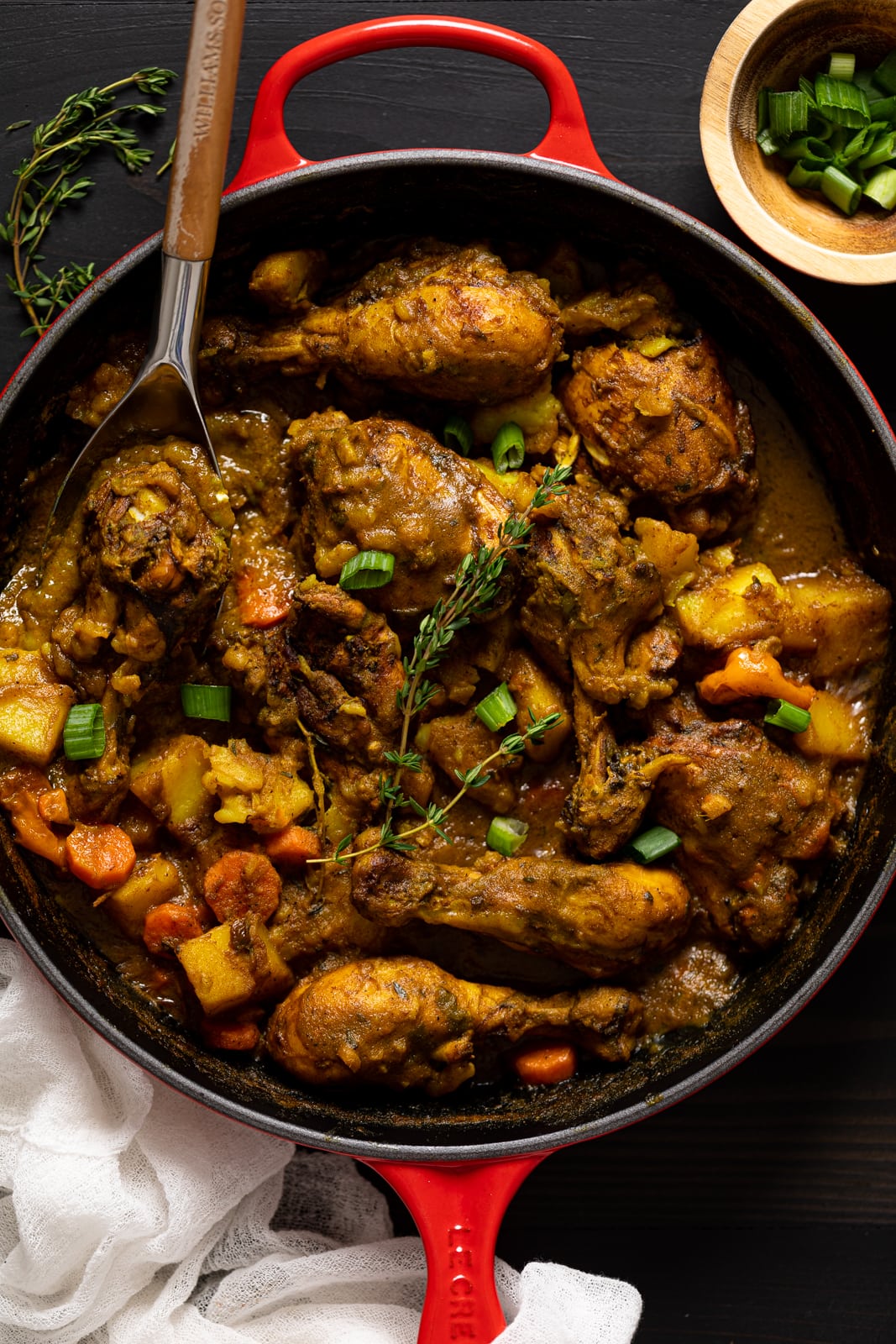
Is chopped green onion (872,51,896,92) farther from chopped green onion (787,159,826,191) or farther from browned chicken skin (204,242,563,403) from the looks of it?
browned chicken skin (204,242,563,403)

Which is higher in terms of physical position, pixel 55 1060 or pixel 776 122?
pixel 776 122

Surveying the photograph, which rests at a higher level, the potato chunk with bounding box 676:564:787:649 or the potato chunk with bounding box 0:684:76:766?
the potato chunk with bounding box 676:564:787:649

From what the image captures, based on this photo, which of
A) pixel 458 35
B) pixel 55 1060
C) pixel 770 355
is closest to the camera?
pixel 458 35

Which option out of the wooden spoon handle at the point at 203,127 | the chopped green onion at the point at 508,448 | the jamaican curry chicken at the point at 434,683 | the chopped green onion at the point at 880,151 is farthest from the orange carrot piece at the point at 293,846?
the chopped green onion at the point at 880,151

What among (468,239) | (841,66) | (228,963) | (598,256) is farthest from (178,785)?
(841,66)

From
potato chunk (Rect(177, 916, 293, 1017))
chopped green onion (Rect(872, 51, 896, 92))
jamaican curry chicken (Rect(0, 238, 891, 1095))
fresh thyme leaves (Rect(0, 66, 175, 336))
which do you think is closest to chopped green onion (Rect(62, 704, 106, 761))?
jamaican curry chicken (Rect(0, 238, 891, 1095))

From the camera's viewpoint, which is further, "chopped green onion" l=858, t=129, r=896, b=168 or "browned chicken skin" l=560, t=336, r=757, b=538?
"chopped green onion" l=858, t=129, r=896, b=168

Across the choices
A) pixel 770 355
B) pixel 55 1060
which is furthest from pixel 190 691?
pixel 770 355

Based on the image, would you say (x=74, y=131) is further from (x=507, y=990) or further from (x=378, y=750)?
(x=507, y=990)
